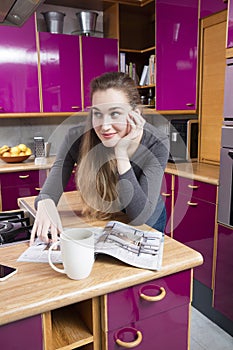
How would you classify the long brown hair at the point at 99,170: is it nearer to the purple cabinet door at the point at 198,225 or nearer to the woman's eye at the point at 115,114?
the woman's eye at the point at 115,114

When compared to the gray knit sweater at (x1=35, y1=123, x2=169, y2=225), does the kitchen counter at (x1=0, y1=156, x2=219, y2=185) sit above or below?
below

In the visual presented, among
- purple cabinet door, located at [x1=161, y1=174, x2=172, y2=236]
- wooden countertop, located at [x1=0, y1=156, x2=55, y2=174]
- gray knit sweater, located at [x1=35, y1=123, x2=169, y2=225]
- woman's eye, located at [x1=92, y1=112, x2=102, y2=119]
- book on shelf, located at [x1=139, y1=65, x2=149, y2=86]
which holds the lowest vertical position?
purple cabinet door, located at [x1=161, y1=174, x2=172, y2=236]

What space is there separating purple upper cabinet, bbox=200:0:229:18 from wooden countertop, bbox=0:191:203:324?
2.06 m

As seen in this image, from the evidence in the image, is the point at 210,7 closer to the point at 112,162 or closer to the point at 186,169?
the point at 186,169

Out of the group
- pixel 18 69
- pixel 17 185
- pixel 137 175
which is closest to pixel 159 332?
pixel 137 175

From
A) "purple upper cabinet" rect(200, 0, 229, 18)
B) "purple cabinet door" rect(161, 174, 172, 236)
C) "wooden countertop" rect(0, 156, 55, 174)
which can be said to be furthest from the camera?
"wooden countertop" rect(0, 156, 55, 174)

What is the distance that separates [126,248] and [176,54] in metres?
2.36

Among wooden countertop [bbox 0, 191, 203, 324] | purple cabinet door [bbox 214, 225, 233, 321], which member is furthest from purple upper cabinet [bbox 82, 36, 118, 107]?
wooden countertop [bbox 0, 191, 203, 324]

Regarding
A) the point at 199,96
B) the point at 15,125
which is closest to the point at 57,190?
the point at 199,96

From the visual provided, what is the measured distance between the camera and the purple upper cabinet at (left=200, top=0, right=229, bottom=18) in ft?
7.84

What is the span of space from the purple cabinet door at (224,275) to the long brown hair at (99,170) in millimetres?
962

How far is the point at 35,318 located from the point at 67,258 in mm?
156

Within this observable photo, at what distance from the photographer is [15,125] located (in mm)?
3277

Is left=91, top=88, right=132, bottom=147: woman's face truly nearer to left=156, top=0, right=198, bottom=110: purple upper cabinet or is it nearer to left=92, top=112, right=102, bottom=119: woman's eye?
left=92, top=112, right=102, bottom=119: woman's eye
